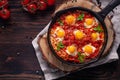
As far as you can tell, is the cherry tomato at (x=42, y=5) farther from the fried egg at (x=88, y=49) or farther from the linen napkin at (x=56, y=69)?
the fried egg at (x=88, y=49)

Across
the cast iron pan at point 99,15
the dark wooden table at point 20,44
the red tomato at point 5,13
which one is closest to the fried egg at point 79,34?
the cast iron pan at point 99,15

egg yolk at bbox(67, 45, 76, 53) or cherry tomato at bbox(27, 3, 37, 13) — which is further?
cherry tomato at bbox(27, 3, 37, 13)

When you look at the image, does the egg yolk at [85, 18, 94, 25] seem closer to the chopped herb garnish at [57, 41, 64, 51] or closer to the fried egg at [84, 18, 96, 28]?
the fried egg at [84, 18, 96, 28]

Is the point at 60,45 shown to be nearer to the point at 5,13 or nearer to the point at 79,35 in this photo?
the point at 79,35

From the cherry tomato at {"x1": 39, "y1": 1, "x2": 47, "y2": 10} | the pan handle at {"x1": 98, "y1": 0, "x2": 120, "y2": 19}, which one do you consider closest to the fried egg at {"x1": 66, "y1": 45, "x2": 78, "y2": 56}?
the pan handle at {"x1": 98, "y1": 0, "x2": 120, "y2": 19}

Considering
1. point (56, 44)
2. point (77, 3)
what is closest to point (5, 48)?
point (56, 44)

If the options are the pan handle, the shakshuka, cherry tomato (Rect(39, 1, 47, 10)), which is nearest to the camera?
the pan handle

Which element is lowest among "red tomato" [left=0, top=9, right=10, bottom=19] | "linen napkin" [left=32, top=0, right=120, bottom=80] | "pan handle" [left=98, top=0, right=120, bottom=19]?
"linen napkin" [left=32, top=0, right=120, bottom=80]
